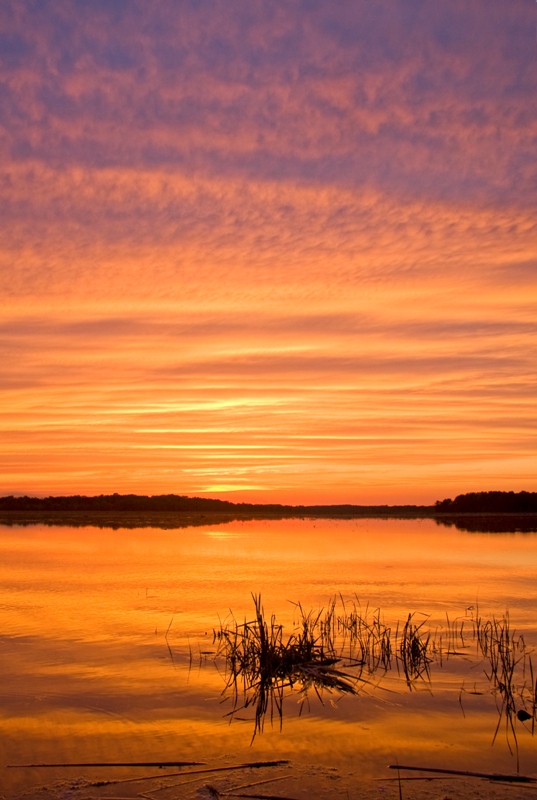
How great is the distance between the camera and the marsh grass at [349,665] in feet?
31.8

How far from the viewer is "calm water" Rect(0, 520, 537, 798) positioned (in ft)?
26.2

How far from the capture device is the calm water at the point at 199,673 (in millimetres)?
7980

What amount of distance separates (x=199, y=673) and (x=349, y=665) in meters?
2.23

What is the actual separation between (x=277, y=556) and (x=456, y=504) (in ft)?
234

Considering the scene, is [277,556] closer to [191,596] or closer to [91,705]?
[191,596]

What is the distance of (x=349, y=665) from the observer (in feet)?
37.9

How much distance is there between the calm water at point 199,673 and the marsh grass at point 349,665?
0.63 ft

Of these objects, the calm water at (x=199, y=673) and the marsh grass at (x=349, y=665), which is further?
the marsh grass at (x=349, y=665)

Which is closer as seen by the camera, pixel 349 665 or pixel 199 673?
pixel 199 673

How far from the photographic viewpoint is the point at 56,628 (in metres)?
14.6

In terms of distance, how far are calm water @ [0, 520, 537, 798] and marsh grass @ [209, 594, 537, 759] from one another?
0.19 metres

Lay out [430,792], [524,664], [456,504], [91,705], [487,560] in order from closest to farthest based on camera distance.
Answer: [430,792] < [91,705] < [524,664] < [487,560] < [456,504]

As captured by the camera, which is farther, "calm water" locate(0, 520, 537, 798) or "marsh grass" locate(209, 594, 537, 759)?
"marsh grass" locate(209, 594, 537, 759)

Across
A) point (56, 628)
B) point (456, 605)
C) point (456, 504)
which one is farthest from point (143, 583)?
point (456, 504)
